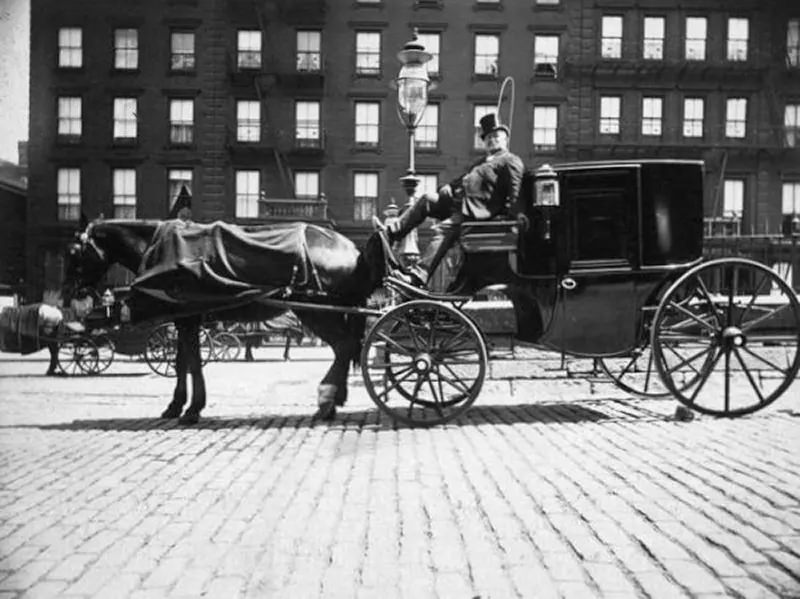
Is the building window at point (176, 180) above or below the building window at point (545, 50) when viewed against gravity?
below

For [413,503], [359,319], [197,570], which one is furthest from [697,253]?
[197,570]

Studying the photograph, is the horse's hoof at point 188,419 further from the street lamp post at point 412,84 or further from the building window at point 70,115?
the building window at point 70,115

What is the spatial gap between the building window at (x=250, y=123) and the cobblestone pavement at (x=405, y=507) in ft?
53.4

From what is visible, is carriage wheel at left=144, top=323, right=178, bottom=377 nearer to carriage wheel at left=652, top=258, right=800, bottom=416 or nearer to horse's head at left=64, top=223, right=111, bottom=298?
horse's head at left=64, top=223, right=111, bottom=298

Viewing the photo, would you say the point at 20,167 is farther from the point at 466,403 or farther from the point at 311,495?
the point at 466,403

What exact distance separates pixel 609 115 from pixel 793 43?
24.8 feet

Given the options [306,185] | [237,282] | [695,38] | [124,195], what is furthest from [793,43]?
[306,185]

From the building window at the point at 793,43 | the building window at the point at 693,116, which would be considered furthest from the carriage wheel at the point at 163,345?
the building window at the point at 793,43

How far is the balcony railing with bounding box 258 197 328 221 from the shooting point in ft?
65.7

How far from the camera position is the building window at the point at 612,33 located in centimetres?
723

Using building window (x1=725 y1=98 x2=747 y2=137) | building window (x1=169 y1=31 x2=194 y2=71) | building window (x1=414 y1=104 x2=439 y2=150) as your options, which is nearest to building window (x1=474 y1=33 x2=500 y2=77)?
building window (x1=414 y1=104 x2=439 y2=150)

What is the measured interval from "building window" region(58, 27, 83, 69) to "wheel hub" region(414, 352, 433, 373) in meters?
5.92

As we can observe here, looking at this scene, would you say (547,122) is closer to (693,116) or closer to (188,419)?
(693,116)

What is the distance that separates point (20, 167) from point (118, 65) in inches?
415
